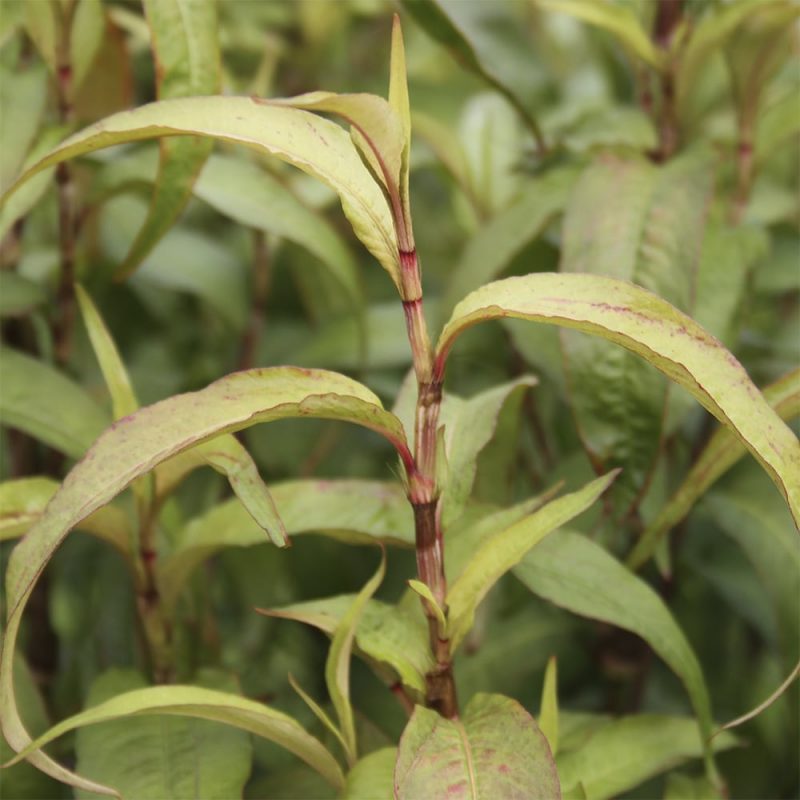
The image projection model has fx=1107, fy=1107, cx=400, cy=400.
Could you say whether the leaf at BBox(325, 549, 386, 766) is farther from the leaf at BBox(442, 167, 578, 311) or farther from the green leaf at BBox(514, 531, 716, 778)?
the leaf at BBox(442, 167, 578, 311)

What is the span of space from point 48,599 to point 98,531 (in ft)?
0.72

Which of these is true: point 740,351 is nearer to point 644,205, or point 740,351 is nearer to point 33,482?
point 644,205

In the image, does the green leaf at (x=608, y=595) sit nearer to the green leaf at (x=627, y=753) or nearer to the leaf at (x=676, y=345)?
the green leaf at (x=627, y=753)

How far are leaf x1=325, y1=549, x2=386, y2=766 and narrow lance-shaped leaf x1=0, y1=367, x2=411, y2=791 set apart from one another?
0.07m

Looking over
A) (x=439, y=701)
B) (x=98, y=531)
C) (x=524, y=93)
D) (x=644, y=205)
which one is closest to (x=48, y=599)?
(x=98, y=531)

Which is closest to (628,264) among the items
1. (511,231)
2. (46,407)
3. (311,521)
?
(511,231)

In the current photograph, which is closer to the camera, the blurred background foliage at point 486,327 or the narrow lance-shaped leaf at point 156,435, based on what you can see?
the narrow lance-shaped leaf at point 156,435

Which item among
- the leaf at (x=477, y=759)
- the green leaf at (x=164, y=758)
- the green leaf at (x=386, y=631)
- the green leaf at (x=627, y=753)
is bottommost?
the green leaf at (x=627, y=753)

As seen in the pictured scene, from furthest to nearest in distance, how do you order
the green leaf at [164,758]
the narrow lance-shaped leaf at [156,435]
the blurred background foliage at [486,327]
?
the blurred background foliage at [486,327]
the green leaf at [164,758]
the narrow lance-shaped leaf at [156,435]

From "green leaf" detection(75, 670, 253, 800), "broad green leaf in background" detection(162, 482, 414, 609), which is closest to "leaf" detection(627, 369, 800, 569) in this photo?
"broad green leaf in background" detection(162, 482, 414, 609)

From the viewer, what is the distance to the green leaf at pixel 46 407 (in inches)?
23.1

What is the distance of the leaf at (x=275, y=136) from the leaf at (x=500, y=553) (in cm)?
12

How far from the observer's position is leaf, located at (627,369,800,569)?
0.53 meters

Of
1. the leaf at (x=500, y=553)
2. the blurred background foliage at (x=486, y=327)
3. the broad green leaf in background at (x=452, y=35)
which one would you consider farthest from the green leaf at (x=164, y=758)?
the broad green leaf in background at (x=452, y=35)
